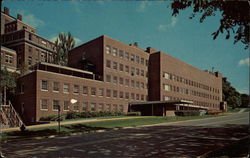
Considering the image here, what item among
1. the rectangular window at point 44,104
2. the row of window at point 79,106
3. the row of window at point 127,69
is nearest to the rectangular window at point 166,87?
the row of window at point 127,69

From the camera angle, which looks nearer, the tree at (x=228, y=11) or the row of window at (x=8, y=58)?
the tree at (x=228, y=11)

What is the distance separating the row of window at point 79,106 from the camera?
111 ft

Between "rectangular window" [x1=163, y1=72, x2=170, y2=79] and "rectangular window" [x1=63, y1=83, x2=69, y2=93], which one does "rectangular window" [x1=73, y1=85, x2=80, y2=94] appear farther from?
"rectangular window" [x1=163, y1=72, x2=170, y2=79]

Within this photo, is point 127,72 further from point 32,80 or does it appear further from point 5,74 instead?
point 5,74

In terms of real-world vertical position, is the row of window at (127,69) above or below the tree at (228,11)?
above

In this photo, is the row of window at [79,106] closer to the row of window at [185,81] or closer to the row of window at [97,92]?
the row of window at [97,92]

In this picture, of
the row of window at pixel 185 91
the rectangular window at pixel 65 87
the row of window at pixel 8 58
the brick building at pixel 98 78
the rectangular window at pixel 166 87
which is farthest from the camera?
the row of window at pixel 185 91

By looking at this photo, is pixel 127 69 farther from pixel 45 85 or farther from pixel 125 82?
pixel 45 85

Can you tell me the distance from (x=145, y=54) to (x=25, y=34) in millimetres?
34646

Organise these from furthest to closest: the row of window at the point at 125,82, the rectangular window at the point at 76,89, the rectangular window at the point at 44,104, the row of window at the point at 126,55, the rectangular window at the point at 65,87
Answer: the row of window at the point at 126,55
the row of window at the point at 125,82
the rectangular window at the point at 76,89
the rectangular window at the point at 65,87
the rectangular window at the point at 44,104

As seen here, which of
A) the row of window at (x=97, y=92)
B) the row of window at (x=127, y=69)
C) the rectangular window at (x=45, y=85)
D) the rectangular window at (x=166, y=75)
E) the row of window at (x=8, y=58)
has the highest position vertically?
the row of window at (x=8, y=58)

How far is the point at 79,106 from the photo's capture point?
127ft

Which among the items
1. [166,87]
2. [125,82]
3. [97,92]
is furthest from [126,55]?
[166,87]

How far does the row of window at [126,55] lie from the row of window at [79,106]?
38.0 feet
